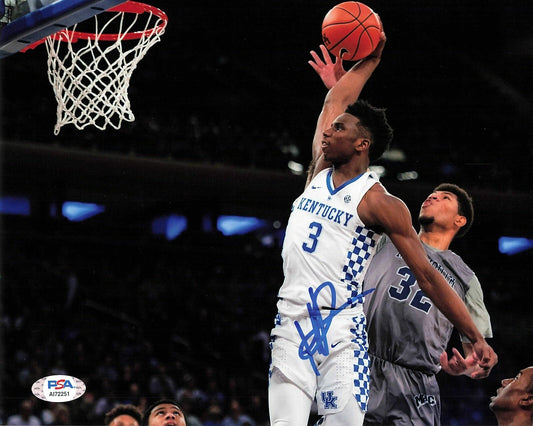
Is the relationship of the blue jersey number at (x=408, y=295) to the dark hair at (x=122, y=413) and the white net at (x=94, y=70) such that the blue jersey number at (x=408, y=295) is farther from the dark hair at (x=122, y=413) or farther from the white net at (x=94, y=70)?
the dark hair at (x=122, y=413)

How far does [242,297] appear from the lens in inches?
511

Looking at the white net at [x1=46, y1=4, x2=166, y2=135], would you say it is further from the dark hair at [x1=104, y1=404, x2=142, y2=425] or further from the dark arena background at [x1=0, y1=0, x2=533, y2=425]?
the dark arena background at [x1=0, y1=0, x2=533, y2=425]

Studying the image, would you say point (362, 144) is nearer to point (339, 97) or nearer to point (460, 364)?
point (339, 97)

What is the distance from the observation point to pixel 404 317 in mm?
4281

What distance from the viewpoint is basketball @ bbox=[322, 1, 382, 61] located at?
13.5ft

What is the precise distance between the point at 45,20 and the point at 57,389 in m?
3.73

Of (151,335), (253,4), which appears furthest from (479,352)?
(253,4)

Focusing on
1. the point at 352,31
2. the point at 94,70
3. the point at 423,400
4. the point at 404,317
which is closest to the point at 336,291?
the point at 404,317

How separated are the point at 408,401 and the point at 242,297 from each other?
349 inches

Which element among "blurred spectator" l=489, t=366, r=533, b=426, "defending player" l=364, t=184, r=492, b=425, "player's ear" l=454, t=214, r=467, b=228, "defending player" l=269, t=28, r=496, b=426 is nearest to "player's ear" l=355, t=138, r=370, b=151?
"defending player" l=269, t=28, r=496, b=426

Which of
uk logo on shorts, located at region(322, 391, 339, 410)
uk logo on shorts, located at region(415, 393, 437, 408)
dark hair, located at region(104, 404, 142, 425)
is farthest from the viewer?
dark hair, located at region(104, 404, 142, 425)

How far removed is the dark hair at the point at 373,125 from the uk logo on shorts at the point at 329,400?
1.08 meters

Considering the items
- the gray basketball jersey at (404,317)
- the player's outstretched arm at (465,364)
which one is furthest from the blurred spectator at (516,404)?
the player's outstretched arm at (465,364)
